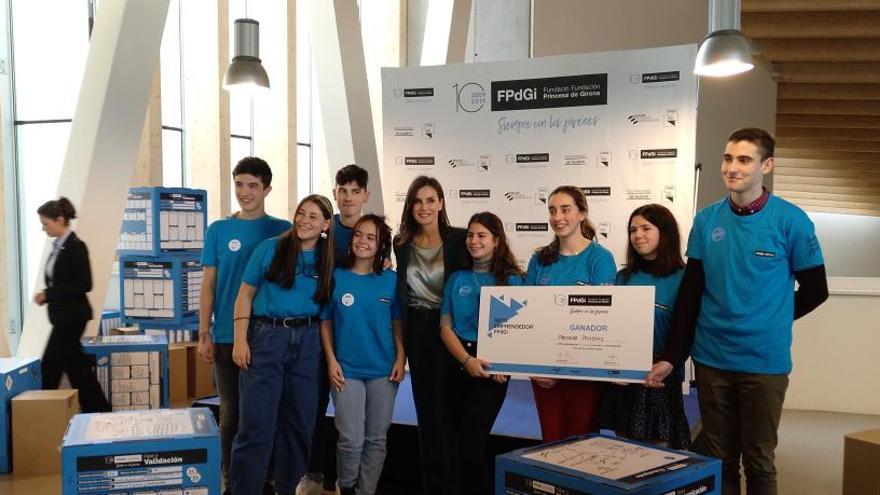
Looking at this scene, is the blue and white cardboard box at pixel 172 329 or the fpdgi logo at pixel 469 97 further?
the blue and white cardboard box at pixel 172 329

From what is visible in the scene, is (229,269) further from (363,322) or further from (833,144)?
(833,144)

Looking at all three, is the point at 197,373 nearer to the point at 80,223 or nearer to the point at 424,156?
the point at 80,223

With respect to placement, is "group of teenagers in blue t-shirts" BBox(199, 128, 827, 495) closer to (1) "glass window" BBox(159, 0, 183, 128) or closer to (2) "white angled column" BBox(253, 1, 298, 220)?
(1) "glass window" BBox(159, 0, 183, 128)

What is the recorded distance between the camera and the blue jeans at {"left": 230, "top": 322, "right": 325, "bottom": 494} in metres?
2.93

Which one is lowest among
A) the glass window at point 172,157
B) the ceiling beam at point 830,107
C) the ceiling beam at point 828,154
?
the glass window at point 172,157

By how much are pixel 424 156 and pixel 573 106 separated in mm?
1094

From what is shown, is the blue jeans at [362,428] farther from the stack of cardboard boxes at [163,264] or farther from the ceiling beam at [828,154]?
the ceiling beam at [828,154]

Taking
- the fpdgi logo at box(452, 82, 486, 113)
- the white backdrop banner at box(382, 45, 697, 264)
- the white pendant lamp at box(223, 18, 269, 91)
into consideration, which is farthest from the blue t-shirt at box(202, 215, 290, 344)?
the white pendant lamp at box(223, 18, 269, 91)

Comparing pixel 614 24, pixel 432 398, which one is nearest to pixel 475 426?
pixel 432 398

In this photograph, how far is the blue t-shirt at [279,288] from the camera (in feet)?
9.62

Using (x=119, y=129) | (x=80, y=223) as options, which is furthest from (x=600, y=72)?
(x=80, y=223)

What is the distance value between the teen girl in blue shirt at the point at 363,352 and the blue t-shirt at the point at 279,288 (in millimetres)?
97

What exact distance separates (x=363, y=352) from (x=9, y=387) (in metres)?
2.24

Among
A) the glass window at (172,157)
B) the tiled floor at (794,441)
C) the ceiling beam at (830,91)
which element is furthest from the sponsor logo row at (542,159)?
the ceiling beam at (830,91)
